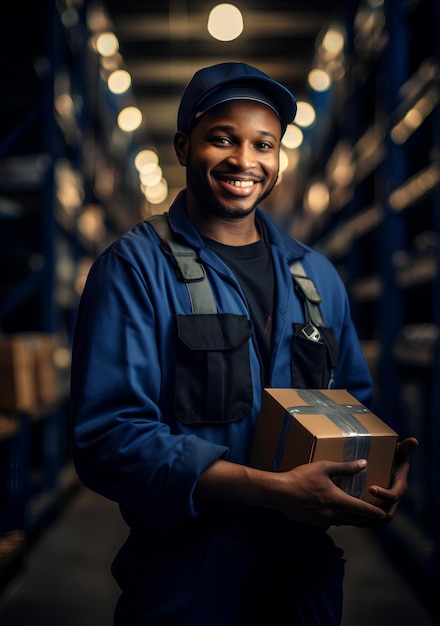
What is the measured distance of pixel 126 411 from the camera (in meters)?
1.53

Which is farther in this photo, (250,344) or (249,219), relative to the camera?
(249,219)

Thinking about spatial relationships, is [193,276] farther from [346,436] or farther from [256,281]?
[346,436]

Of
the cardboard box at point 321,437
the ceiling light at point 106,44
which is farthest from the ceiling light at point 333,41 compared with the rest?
the cardboard box at point 321,437

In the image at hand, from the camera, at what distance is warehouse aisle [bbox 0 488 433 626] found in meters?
3.54

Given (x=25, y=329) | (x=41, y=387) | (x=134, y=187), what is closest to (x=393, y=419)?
(x=41, y=387)

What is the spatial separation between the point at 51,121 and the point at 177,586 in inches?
161

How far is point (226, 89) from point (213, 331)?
63cm

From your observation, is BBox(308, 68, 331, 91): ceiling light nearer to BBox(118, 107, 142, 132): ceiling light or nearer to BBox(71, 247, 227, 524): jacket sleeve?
BBox(118, 107, 142, 132): ceiling light

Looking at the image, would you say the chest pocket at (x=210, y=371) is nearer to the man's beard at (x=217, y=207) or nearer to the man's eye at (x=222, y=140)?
the man's beard at (x=217, y=207)

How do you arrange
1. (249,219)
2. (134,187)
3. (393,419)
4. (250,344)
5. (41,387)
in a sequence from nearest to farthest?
(250,344) < (249,219) < (41,387) < (393,419) < (134,187)

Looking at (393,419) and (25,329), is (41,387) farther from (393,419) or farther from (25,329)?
(393,419)

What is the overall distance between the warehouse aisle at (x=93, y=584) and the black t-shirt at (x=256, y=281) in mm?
2332

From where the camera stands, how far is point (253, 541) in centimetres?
169

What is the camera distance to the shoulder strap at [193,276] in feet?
5.55
